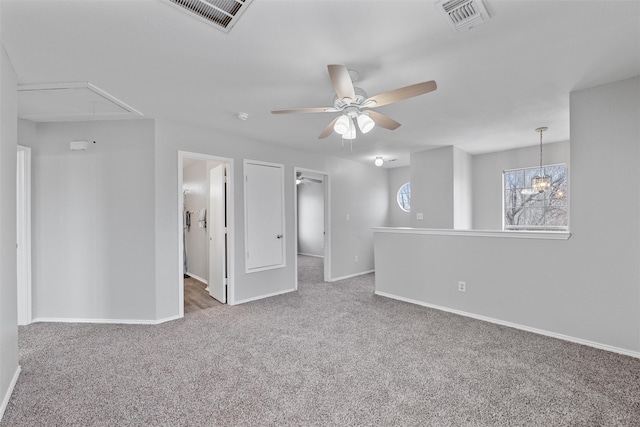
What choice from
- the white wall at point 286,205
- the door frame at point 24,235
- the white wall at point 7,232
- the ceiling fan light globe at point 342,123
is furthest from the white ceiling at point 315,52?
the door frame at point 24,235

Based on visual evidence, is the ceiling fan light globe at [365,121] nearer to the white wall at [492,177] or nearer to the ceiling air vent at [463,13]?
the ceiling air vent at [463,13]

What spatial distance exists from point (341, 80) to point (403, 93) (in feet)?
1.51

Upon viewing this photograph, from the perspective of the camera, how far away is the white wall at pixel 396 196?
672 cm

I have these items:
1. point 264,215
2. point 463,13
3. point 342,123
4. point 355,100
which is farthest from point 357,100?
point 264,215

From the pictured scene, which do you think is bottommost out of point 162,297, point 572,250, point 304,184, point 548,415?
point 548,415

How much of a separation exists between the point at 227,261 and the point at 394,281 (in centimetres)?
247

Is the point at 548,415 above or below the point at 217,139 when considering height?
below

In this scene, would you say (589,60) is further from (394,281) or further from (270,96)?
(394,281)

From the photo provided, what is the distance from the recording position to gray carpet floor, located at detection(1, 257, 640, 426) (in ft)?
5.85

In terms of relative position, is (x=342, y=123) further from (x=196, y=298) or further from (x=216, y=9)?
(x=196, y=298)

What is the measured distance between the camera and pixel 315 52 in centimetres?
201

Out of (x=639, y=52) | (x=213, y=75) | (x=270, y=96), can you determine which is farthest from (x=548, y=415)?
(x=213, y=75)

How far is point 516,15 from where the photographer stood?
5.49 ft

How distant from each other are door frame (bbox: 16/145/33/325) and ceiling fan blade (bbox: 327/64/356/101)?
→ 3.76 m
